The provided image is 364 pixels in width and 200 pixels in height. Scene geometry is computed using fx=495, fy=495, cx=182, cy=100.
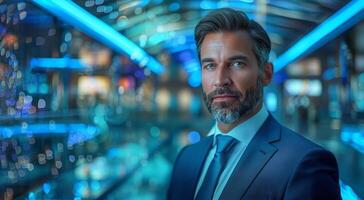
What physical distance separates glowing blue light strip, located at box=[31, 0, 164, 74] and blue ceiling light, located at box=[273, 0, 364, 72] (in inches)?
169

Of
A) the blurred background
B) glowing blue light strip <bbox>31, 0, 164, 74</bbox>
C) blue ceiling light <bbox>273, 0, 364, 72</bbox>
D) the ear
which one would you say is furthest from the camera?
blue ceiling light <bbox>273, 0, 364, 72</bbox>

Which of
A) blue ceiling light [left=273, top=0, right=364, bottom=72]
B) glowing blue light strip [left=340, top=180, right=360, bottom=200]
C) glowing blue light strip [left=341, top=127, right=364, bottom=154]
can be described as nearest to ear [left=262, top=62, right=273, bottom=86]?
glowing blue light strip [left=340, top=180, right=360, bottom=200]

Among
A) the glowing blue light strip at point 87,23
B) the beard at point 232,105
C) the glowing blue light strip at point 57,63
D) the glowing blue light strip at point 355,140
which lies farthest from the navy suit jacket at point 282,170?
the glowing blue light strip at point 355,140

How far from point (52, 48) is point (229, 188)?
4897 millimetres

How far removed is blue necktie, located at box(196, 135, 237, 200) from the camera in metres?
1.82

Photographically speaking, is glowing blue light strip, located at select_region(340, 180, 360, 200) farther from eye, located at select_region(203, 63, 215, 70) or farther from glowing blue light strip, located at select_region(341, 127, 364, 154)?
glowing blue light strip, located at select_region(341, 127, 364, 154)

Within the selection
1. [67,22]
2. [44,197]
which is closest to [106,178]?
[44,197]

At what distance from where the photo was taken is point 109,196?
7363mm

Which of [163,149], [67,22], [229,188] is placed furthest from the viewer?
[163,149]

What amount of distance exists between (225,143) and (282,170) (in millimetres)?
246

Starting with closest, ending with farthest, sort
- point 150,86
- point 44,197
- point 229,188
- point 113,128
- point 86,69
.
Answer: point 229,188 → point 44,197 → point 86,69 → point 113,128 → point 150,86

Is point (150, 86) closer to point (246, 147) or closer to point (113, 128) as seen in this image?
point (113, 128)

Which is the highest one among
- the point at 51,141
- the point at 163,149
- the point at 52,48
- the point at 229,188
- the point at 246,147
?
the point at 52,48

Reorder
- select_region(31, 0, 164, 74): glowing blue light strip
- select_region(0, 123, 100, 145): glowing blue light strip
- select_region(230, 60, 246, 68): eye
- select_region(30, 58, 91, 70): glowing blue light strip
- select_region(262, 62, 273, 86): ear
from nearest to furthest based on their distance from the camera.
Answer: select_region(230, 60, 246, 68): eye
select_region(262, 62, 273, 86): ear
select_region(0, 123, 100, 145): glowing blue light strip
select_region(31, 0, 164, 74): glowing blue light strip
select_region(30, 58, 91, 70): glowing blue light strip
